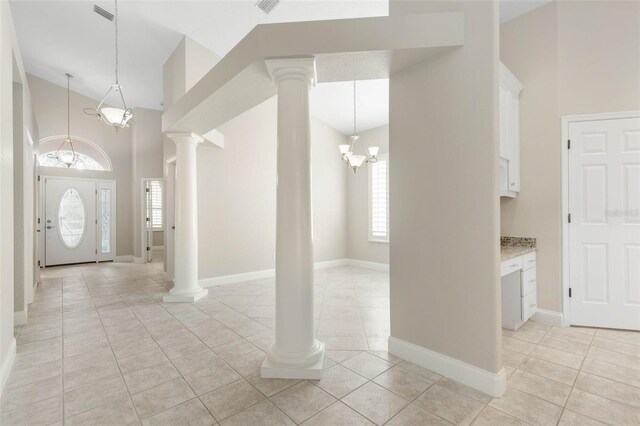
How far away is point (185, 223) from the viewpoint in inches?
173

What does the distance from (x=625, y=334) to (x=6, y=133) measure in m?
6.24

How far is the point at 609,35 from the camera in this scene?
318 cm

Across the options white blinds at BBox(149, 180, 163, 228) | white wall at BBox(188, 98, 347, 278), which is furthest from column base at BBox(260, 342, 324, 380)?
white blinds at BBox(149, 180, 163, 228)

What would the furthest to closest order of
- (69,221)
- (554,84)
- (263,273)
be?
(69,221), (263,273), (554,84)

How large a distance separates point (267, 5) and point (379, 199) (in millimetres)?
4362

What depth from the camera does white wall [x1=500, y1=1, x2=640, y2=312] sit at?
315 cm

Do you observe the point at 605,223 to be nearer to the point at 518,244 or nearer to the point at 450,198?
the point at 518,244

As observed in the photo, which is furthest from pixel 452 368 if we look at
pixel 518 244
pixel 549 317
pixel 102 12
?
pixel 102 12

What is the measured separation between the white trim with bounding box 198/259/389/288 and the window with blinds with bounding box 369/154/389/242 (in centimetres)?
66

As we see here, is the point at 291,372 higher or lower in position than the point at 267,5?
lower

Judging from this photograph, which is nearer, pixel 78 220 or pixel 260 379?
pixel 260 379

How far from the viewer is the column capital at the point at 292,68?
2273 mm

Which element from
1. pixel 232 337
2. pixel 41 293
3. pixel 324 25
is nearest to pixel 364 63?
pixel 324 25

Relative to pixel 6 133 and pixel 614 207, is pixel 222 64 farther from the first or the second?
pixel 614 207
